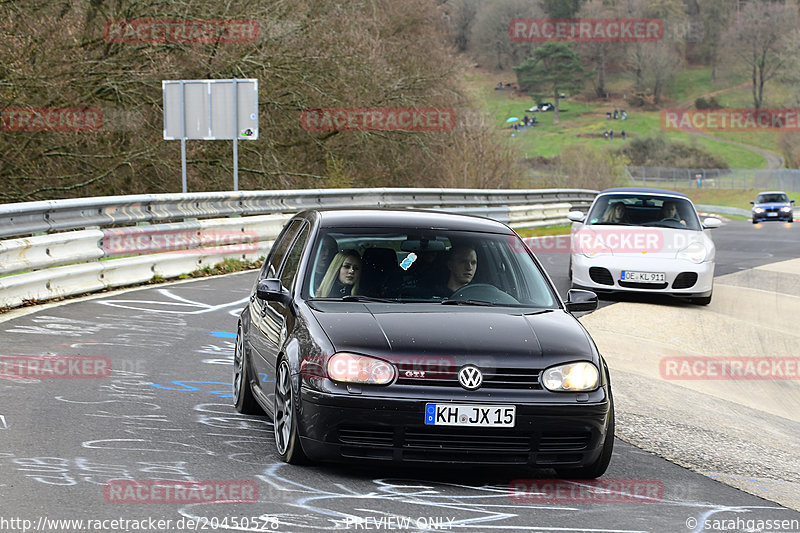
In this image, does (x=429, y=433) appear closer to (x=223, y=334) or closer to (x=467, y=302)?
(x=467, y=302)

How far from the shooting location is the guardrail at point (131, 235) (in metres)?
12.3

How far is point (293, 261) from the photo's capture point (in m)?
7.08

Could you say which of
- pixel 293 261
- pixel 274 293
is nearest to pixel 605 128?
pixel 293 261

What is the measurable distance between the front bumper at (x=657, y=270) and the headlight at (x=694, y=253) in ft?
0.27

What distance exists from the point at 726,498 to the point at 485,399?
133 centimetres

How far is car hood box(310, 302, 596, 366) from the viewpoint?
5.62 meters

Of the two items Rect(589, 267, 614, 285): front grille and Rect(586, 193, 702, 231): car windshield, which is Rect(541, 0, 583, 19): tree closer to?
Rect(586, 193, 702, 231): car windshield

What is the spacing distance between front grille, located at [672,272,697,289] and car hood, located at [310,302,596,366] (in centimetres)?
861

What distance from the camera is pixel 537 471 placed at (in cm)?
614

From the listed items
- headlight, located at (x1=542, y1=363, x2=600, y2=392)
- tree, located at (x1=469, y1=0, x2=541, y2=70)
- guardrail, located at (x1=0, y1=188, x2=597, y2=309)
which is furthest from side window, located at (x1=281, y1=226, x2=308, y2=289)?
tree, located at (x1=469, y1=0, x2=541, y2=70)

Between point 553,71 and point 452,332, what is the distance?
153 m

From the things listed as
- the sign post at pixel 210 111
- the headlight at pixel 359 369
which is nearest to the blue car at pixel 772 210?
the sign post at pixel 210 111

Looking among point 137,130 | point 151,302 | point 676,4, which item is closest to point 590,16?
point 676,4

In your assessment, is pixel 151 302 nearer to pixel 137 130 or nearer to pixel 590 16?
pixel 137 130
